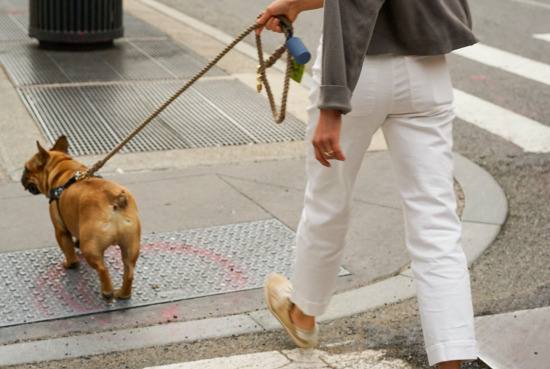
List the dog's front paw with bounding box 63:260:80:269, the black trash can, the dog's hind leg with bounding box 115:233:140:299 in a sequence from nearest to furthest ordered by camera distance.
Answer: the dog's hind leg with bounding box 115:233:140:299
the dog's front paw with bounding box 63:260:80:269
the black trash can

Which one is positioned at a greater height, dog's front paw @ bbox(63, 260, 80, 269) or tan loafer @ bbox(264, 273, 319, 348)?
tan loafer @ bbox(264, 273, 319, 348)

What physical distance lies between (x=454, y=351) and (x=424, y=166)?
61 centimetres

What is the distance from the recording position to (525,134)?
6.79m

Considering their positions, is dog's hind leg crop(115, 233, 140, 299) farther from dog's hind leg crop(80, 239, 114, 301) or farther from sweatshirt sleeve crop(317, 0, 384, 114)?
sweatshirt sleeve crop(317, 0, 384, 114)

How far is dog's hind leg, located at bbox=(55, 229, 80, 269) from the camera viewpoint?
4109 millimetres

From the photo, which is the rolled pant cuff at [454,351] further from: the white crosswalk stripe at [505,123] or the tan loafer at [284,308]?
the white crosswalk stripe at [505,123]

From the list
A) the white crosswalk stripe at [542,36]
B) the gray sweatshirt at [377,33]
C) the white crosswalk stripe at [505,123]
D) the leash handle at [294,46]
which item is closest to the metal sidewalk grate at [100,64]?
the white crosswalk stripe at [505,123]

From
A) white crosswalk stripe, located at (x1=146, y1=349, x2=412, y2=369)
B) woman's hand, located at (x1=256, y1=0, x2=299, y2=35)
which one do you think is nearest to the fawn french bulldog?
white crosswalk stripe, located at (x1=146, y1=349, x2=412, y2=369)

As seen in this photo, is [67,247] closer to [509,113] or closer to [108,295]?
[108,295]

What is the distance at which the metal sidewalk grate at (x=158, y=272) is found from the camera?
12.9 feet

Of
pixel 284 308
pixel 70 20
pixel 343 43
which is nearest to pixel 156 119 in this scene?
pixel 70 20

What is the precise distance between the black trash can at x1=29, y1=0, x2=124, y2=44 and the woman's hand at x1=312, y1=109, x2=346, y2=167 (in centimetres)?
619

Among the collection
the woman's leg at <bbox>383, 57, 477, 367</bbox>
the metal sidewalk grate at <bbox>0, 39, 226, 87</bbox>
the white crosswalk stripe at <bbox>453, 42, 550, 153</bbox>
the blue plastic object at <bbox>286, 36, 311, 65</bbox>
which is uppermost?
the blue plastic object at <bbox>286, 36, 311, 65</bbox>

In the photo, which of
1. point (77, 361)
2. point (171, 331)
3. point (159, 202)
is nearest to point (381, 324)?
point (171, 331)
